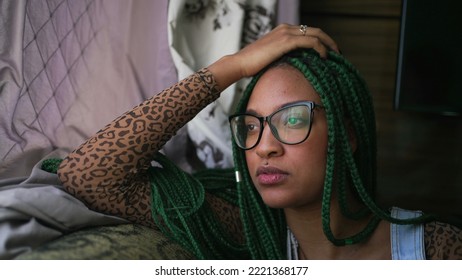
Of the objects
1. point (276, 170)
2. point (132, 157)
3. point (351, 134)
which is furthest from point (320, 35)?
point (132, 157)

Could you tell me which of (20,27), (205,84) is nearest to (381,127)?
(205,84)

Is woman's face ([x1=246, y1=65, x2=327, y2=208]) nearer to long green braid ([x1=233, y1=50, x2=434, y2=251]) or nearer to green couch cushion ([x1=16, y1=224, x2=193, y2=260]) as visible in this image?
long green braid ([x1=233, y1=50, x2=434, y2=251])

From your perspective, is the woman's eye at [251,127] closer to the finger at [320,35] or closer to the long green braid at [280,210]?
the long green braid at [280,210]

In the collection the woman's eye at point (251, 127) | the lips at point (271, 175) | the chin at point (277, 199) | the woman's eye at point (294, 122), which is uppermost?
the woman's eye at point (294, 122)

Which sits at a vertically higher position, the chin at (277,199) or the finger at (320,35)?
the finger at (320,35)

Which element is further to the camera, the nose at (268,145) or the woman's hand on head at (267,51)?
the woman's hand on head at (267,51)

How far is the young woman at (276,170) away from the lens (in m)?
1.16

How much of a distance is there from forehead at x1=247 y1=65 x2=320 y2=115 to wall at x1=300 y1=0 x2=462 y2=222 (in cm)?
76

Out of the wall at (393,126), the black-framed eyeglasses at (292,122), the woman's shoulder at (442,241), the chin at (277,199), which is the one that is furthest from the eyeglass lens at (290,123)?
the wall at (393,126)

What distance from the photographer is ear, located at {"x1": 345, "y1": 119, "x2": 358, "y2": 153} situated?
1235 mm

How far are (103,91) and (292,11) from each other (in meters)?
0.67

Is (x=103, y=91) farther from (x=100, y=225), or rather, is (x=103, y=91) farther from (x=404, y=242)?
(x=404, y=242)

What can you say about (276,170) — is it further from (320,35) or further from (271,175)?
(320,35)

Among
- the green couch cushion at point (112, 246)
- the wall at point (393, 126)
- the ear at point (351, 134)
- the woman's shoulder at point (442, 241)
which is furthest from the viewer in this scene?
the wall at point (393, 126)
